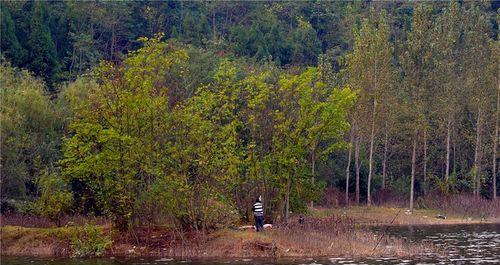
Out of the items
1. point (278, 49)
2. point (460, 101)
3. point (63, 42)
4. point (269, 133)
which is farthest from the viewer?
point (278, 49)

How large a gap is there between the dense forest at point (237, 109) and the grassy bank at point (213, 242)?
44.9 inches

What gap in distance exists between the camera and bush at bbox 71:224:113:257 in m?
37.6

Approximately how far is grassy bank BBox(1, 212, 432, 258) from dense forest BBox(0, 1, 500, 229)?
1140mm

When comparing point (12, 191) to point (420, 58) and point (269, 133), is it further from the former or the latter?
point (420, 58)

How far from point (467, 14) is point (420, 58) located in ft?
26.3

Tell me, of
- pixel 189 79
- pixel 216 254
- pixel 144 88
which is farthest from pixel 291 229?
pixel 189 79

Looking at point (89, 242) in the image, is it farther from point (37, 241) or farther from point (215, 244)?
point (215, 244)

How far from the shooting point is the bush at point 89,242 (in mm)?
37562

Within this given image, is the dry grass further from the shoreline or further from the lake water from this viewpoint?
the lake water

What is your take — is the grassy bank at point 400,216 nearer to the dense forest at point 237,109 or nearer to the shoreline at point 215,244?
the dense forest at point 237,109

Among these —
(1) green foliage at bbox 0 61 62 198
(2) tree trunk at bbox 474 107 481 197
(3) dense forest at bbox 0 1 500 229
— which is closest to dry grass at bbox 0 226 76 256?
(3) dense forest at bbox 0 1 500 229

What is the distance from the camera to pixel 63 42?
8794 cm

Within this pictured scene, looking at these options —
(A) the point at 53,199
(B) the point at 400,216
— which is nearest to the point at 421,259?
(A) the point at 53,199

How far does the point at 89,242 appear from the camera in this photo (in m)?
37.9
